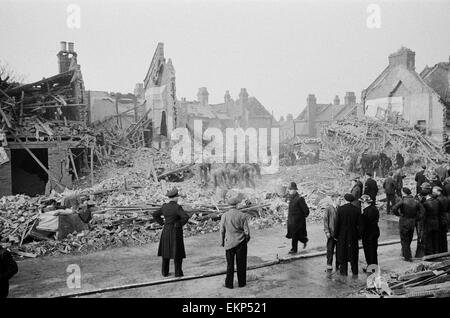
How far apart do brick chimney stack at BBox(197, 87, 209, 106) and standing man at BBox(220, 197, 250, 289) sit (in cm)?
4120

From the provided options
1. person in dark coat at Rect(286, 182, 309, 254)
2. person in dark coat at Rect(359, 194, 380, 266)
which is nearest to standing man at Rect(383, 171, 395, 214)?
person in dark coat at Rect(286, 182, 309, 254)

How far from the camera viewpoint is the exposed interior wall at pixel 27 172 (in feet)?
56.1

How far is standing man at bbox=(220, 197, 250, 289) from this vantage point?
20.2ft

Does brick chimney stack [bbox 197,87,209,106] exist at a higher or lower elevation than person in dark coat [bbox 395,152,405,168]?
higher

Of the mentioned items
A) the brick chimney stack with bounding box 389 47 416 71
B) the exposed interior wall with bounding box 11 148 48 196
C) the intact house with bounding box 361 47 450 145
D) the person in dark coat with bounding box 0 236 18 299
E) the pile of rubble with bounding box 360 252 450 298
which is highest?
the brick chimney stack with bounding box 389 47 416 71

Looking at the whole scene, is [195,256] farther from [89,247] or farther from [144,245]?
[89,247]

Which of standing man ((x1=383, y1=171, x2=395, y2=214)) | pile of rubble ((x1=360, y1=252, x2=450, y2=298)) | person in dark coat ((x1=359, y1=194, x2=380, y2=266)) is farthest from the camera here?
standing man ((x1=383, y1=171, x2=395, y2=214))

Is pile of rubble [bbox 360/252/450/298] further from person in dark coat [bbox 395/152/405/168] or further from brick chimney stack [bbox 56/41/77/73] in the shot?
brick chimney stack [bbox 56/41/77/73]

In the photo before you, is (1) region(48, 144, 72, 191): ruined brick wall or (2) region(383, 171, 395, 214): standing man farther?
(1) region(48, 144, 72, 191): ruined brick wall

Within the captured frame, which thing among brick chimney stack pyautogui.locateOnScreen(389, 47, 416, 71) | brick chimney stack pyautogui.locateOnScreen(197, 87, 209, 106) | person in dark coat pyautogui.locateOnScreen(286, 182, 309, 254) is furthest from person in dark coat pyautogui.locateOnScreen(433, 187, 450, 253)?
brick chimney stack pyautogui.locateOnScreen(197, 87, 209, 106)

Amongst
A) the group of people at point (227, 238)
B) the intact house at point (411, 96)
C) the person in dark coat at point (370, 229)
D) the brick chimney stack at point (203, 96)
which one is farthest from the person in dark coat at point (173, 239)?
the brick chimney stack at point (203, 96)

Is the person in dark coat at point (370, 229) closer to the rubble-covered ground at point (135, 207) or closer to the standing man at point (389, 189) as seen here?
the rubble-covered ground at point (135, 207)

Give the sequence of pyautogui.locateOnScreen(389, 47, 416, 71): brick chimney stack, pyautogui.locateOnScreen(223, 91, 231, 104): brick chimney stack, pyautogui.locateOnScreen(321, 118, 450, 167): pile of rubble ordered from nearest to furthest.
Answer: pyautogui.locateOnScreen(321, 118, 450, 167): pile of rubble → pyautogui.locateOnScreen(389, 47, 416, 71): brick chimney stack → pyautogui.locateOnScreen(223, 91, 231, 104): brick chimney stack
